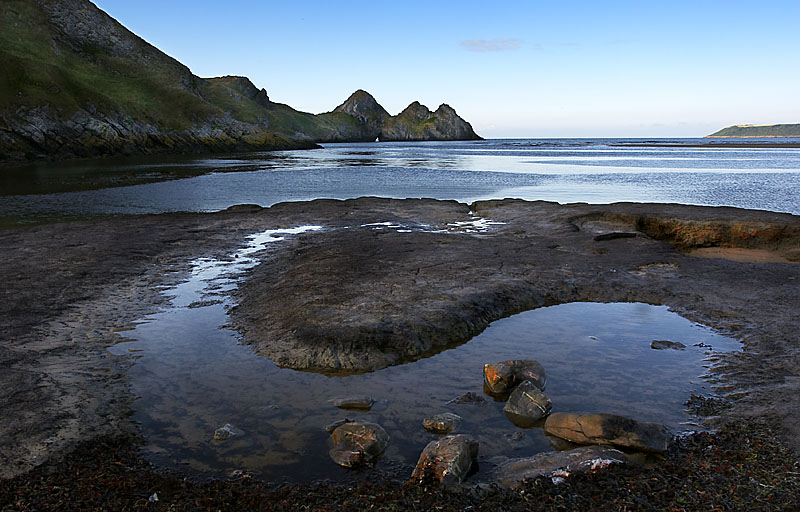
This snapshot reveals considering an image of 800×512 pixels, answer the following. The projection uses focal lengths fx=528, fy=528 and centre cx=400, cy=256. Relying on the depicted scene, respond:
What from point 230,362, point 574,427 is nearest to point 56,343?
point 230,362

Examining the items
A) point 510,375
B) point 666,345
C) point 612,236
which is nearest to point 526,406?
point 510,375

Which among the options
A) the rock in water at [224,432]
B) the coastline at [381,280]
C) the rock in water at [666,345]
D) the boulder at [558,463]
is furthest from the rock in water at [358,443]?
the rock in water at [666,345]

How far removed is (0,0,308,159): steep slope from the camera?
233ft

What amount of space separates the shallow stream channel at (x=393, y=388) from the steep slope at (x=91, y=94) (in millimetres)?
69178

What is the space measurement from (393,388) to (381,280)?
462cm

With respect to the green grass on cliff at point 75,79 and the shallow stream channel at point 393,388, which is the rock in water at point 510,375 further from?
the green grass on cliff at point 75,79

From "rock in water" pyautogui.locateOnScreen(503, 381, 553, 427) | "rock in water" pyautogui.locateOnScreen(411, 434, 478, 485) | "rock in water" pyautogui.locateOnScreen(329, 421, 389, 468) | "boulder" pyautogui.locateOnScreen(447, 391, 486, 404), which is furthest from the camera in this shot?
"boulder" pyautogui.locateOnScreen(447, 391, 486, 404)

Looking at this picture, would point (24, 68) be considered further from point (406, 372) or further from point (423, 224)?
point (406, 372)

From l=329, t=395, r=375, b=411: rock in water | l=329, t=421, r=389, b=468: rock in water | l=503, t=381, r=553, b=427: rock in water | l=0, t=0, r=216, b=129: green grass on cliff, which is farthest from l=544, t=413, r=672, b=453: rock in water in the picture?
l=0, t=0, r=216, b=129: green grass on cliff

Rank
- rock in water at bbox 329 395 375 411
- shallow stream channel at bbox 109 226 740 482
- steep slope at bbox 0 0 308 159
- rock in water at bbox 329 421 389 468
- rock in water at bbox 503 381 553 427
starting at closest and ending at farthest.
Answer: rock in water at bbox 329 421 389 468
shallow stream channel at bbox 109 226 740 482
rock in water at bbox 503 381 553 427
rock in water at bbox 329 395 375 411
steep slope at bbox 0 0 308 159

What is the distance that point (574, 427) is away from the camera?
587 centimetres

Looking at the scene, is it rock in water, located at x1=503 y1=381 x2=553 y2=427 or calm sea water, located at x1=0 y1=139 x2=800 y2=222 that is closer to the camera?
rock in water, located at x1=503 y1=381 x2=553 y2=427

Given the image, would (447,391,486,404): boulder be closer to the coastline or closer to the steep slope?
the coastline

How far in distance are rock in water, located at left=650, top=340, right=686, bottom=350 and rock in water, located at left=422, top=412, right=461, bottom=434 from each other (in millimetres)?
4189
